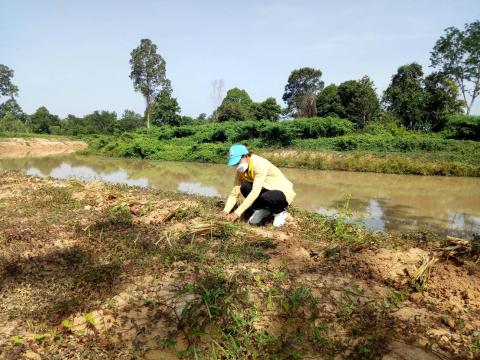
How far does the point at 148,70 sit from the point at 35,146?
13.2 meters

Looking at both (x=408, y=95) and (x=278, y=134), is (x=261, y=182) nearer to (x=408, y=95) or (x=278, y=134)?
(x=278, y=134)

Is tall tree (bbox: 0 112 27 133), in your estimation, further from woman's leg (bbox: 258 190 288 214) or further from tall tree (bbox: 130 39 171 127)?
woman's leg (bbox: 258 190 288 214)

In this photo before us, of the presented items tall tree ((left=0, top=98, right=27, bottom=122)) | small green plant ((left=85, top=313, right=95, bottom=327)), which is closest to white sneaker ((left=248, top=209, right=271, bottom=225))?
small green plant ((left=85, top=313, right=95, bottom=327))

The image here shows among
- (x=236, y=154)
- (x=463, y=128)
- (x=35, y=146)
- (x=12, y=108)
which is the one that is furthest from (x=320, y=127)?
(x=12, y=108)

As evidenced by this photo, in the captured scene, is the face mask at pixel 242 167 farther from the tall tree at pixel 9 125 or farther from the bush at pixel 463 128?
the tall tree at pixel 9 125

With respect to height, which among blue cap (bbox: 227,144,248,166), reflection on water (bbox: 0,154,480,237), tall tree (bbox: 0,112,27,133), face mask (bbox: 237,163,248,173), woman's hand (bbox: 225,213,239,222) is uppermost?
tall tree (bbox: 0,112,27,133)

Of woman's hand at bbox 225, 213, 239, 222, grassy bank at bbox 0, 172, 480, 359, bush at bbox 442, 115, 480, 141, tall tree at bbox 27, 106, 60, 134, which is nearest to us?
grassy bank at bbox 0, 172, 480, 359

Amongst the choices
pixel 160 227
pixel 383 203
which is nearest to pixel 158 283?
pixel 160 227

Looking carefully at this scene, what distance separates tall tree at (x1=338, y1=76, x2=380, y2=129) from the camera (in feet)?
100

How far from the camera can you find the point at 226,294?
261cm

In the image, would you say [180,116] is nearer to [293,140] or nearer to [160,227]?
[293,140]

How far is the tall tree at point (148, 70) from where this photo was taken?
119ft

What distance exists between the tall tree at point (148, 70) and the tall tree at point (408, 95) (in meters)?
22.5

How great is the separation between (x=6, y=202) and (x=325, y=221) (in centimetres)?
552
